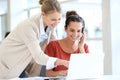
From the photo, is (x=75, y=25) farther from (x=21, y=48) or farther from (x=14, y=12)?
(x=14, y=12)

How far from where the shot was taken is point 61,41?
6.48 feet

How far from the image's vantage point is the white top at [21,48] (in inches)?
61.1

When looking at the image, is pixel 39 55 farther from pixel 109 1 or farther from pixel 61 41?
pixel 109 1

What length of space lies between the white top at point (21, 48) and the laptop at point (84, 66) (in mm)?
221

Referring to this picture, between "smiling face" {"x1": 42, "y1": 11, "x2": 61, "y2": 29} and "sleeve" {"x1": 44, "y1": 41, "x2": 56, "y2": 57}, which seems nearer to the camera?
"smiling face" {"x1": 42, "y1": 11, "x2": 61, "y2": 29}

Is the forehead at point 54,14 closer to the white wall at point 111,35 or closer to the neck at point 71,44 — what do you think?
the neck at point 71,44

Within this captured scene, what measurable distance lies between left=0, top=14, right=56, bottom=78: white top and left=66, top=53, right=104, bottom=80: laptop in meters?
0.22

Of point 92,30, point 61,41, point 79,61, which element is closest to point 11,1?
point 92,30

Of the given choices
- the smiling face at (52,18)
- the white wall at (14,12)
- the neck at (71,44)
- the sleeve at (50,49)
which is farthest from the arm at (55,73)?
the white wall at (14,12)

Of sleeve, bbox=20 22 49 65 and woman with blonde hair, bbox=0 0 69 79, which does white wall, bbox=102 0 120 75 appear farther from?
sleeve, bbox=20 22 49 65

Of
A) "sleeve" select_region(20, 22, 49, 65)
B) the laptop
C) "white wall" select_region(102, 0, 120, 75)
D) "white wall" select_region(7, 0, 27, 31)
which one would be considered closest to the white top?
"sleeve" select_region(20, 22, 49, 65)

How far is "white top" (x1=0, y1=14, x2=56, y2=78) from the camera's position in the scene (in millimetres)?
1553

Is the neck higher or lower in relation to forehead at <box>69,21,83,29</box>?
lower
